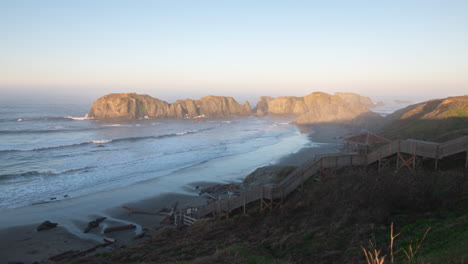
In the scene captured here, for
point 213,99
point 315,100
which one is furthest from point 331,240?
point 315,100

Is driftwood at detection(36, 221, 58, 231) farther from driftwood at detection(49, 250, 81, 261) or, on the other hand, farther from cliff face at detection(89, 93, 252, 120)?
cliff face at detection(89, 93, 252, 120)

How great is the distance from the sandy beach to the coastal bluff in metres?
74.8

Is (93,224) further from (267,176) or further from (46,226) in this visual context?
(267,176)

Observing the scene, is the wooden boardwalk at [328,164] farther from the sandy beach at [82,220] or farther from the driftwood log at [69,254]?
the driftwood log at [69,254]

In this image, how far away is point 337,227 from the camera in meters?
12.2

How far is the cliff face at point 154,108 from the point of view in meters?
108

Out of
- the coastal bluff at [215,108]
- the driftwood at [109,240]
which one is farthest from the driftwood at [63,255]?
the coastal bluff at [215,108]

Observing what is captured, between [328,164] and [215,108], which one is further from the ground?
[215,108]

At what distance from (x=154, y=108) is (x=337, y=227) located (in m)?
111

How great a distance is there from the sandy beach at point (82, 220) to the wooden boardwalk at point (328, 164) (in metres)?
5.23

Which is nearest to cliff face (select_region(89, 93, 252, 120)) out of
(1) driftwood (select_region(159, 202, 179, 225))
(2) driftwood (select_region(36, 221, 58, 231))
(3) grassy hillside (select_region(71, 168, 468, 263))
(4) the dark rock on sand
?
(4) the dark rock on sand

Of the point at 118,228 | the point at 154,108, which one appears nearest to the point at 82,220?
the point at 118,228

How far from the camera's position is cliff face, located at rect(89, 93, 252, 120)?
108062 mm

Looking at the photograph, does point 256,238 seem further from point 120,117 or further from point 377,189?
point 120,117
